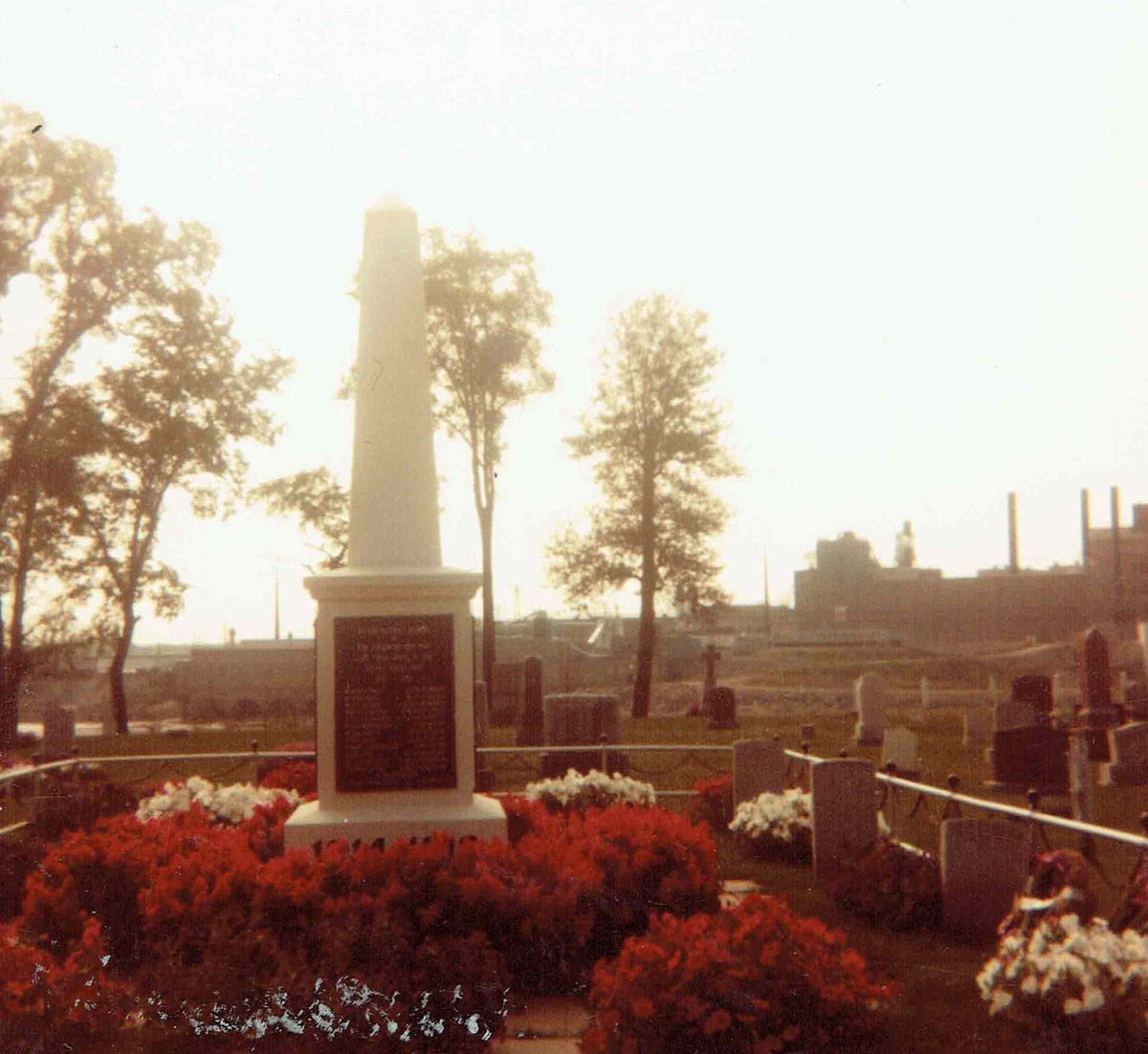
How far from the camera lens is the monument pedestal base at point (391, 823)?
9344mm

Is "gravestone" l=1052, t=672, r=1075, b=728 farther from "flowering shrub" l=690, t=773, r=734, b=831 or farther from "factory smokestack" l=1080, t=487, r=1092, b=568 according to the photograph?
"factory smokestack" l=1080, t=487, r=1092, b=568

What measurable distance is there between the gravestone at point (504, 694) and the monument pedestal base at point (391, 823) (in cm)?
2341

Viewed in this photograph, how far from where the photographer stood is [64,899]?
857cm

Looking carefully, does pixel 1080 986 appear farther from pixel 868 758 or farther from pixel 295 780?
pixel 868 758

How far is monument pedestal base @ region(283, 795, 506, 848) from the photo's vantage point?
934 cm

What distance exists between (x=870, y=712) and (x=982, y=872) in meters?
17.2

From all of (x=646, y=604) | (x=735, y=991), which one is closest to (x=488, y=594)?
(x=646, y=604)

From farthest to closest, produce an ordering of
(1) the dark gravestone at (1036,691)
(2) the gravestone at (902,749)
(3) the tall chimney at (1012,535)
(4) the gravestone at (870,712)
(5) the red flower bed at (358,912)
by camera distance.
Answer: (3) the tall chimney at (1012,535) → (4) the gravestone at (870,712) → (1) the dark gravestone at (1036,691) → (2) the gravestone at (902,749) → (5) the red flower bed at (358,912)

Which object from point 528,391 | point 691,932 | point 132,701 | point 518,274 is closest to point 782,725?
point 528,391

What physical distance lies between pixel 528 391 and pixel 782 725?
37.8 feet

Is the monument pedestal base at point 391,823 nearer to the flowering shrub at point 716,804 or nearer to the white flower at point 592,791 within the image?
the white flower at point 592,791

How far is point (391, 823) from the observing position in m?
9.46

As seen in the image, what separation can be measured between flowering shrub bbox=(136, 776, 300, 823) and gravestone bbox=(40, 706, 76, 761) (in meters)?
13.3

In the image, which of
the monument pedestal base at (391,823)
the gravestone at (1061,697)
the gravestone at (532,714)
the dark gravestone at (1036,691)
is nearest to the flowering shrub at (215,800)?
the monument pedestal base at (391,823)
